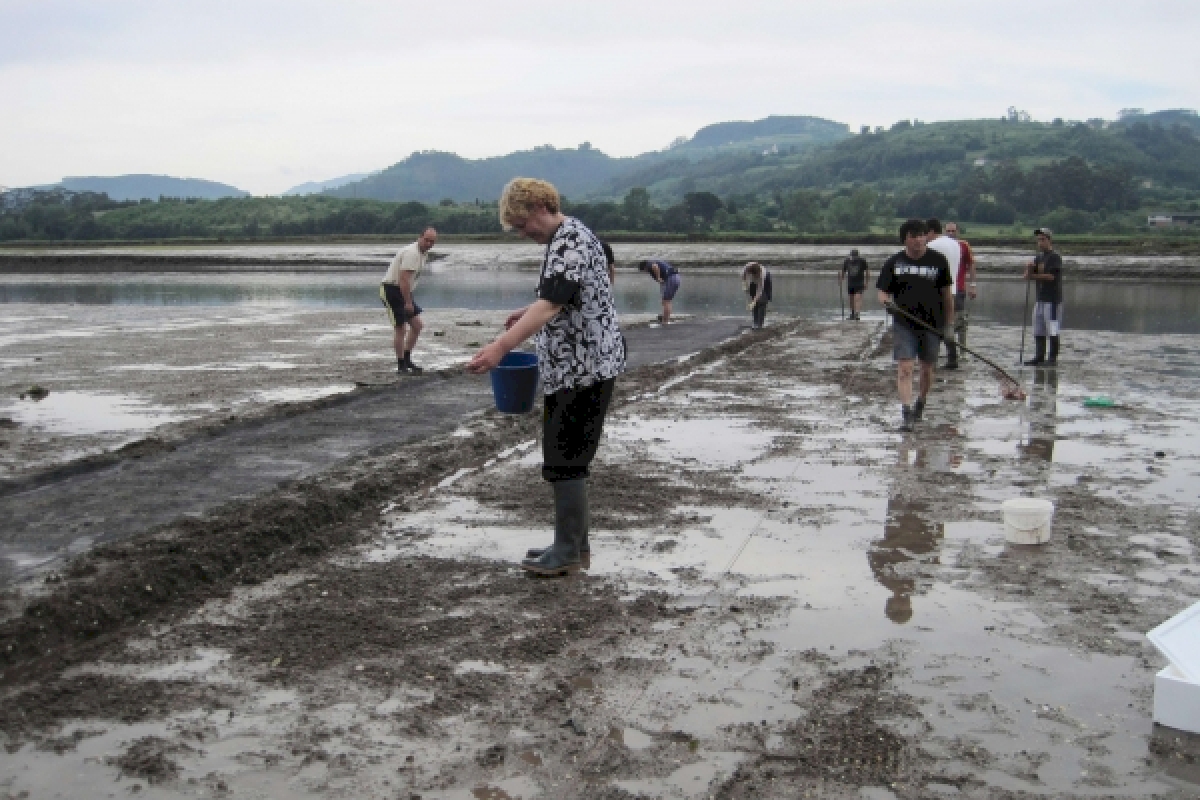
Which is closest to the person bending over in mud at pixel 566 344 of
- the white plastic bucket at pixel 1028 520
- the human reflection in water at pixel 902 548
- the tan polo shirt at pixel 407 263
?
the human reflection in water at pixel 902 548

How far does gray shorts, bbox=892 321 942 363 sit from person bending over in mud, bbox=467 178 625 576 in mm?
5372

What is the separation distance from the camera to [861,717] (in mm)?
4492

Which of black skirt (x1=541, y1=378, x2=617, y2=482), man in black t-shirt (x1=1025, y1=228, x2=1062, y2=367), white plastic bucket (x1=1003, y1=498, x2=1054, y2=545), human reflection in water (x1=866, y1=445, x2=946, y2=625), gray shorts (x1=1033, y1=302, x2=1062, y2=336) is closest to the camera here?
human reflection in water (x1=866, y1=445, x2=946, y2=625)

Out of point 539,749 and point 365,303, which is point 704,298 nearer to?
point 365,303

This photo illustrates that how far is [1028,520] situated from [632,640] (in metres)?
2.77

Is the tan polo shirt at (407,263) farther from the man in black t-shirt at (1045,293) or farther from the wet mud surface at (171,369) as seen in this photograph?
the man in black t-shirt at (1045,293)

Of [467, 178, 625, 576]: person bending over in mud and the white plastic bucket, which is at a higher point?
[467, 178, 625, 576]: person bending over in mud

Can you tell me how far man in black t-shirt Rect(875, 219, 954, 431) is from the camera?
11008 mm

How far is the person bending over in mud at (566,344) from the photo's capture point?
6055 millimetres

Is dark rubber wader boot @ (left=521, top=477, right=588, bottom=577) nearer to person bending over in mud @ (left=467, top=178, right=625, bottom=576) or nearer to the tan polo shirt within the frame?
person bending over in mud @ (left=467, top=178, right=625, bottom=576)

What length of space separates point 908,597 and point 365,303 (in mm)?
28765

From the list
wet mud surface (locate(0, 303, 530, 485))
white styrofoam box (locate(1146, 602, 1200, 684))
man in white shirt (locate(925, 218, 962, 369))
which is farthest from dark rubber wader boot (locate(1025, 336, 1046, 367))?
white styrofoam box (locate(1146, 602, 1200, 684))

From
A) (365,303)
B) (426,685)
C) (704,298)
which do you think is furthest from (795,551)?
(704,298)

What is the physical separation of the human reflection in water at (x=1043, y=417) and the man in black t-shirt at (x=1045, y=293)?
66cm
